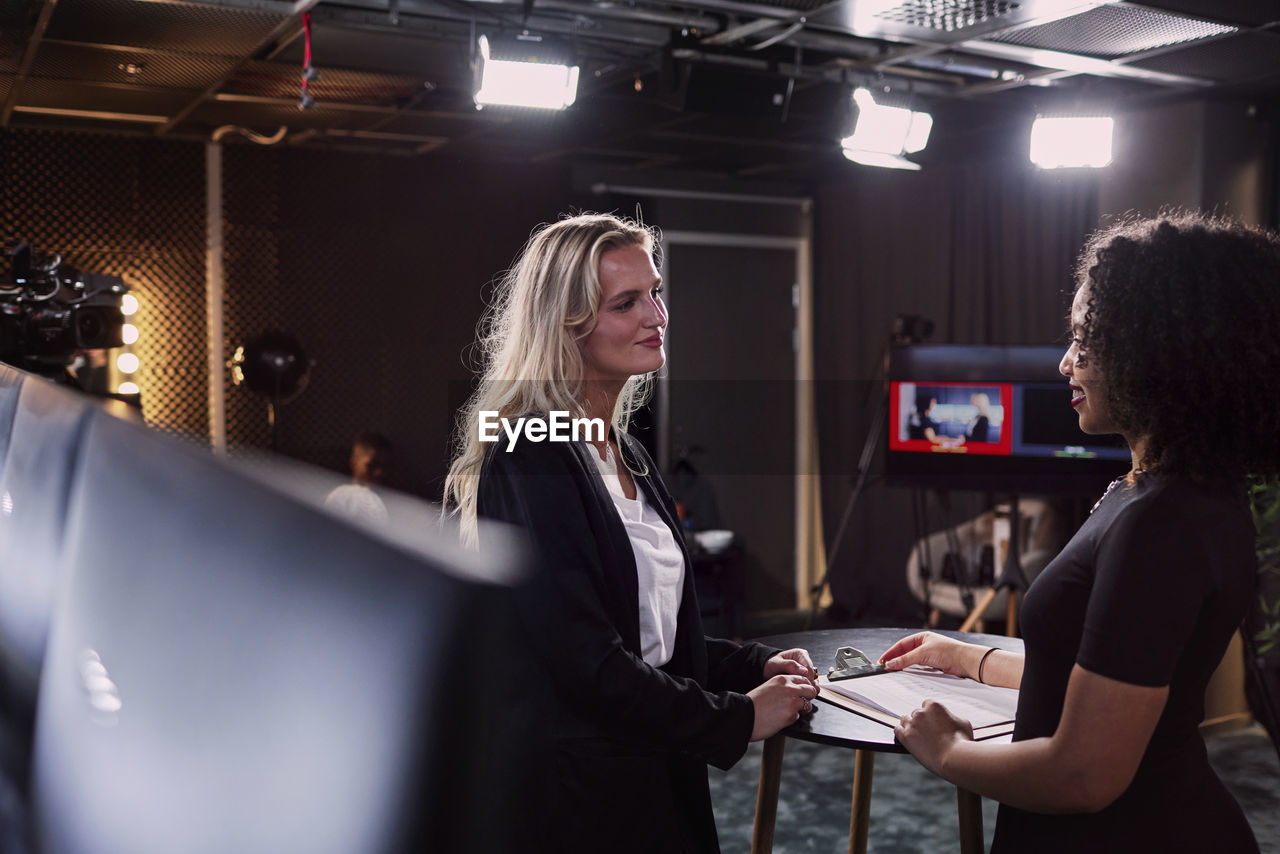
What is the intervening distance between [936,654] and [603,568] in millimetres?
717

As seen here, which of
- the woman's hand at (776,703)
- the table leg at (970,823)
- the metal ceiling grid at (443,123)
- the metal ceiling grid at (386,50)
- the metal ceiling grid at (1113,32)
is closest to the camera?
the woman's hand at (776,703)

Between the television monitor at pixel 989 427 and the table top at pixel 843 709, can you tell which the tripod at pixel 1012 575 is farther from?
the table top at pixel 843 709

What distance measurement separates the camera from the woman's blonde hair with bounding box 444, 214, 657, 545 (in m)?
1.56

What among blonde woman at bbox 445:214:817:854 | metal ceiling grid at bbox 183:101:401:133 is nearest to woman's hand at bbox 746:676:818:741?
blonde woman at bbox 445:214:817:854

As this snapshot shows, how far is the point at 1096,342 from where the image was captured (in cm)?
123

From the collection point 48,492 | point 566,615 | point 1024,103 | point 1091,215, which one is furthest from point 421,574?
point 1091,215

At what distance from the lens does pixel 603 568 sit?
55.9 inches

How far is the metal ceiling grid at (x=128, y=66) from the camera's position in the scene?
3916 mm

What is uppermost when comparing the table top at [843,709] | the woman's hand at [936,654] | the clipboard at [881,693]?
the woman's hand at [936,654]

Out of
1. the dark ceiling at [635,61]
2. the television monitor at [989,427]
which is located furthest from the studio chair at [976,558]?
the dark ceiling at [635,61]

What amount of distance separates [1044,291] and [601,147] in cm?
248

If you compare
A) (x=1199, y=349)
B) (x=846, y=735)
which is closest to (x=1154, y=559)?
(x=1199, y=349)

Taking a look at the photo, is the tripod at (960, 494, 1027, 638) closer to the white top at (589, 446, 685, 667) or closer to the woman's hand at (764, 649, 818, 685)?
the woman's hand at (764, 649, 818, 685)

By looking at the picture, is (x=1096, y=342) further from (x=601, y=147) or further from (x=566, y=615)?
(x=601, y=147)
